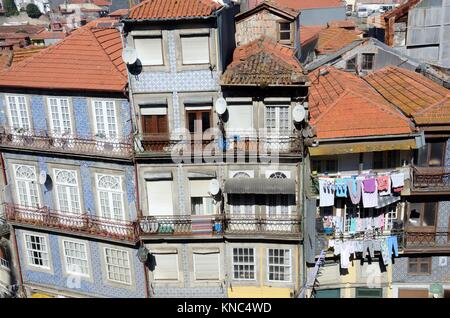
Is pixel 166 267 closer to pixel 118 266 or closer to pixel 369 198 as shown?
pixel 118 266

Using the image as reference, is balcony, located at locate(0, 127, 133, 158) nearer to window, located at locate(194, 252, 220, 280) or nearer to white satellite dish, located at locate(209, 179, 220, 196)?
white satellite dish, located at locate(209, 179, 220, 196)

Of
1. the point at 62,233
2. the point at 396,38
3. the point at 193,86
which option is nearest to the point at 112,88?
the point at 193,86

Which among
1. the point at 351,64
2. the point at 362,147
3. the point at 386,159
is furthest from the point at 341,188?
the point at 351,64

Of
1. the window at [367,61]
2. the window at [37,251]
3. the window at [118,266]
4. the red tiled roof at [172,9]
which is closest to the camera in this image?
the red tiled roof at [172,9]

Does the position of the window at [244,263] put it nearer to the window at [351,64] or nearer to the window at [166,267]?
the window at [166,267]

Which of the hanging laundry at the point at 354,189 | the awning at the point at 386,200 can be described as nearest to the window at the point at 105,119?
the hanging laundry at the point at 354,189
